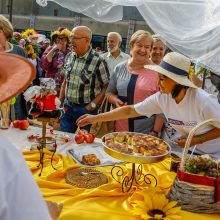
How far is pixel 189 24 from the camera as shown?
202 cm

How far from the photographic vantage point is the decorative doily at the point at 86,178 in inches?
62.2

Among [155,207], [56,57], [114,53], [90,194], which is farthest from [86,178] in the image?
[114,53]

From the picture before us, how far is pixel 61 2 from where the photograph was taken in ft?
8.32

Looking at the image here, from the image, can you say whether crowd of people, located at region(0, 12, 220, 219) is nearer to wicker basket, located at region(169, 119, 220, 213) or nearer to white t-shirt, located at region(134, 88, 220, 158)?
white t-shirt, located at region(134, 88, 220, 158)

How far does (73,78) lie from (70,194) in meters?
1.66

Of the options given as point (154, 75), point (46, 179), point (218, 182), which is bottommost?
point (46, 179)

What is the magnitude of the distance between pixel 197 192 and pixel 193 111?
645 millimetres

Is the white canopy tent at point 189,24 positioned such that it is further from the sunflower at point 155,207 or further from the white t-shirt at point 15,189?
the white t-shirt at point 15,189

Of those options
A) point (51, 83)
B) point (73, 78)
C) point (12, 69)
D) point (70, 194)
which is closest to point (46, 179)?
point (70, 194)

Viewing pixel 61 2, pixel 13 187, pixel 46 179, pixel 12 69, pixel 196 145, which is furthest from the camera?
pixel 61 2

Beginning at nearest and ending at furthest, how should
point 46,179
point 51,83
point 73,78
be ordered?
point 46,179 < point 51,83 < point 73,78

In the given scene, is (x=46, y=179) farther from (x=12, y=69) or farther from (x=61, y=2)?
(x=61, y=2)

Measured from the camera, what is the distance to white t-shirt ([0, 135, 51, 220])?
51 cm

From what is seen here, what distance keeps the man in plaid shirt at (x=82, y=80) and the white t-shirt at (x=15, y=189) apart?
242cm
